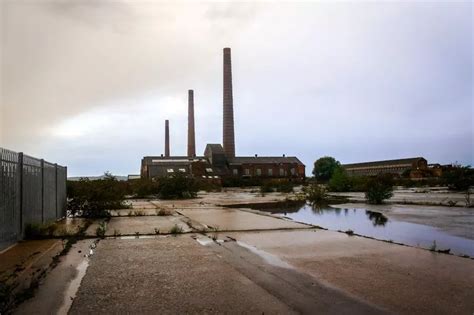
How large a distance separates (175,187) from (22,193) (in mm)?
25763

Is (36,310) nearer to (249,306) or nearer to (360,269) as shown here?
(249,306)

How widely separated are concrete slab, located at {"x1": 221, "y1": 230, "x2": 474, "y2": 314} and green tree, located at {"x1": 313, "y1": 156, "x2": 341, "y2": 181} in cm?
9995

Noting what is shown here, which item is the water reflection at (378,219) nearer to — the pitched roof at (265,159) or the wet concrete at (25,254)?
the wet concrete at (25,254)

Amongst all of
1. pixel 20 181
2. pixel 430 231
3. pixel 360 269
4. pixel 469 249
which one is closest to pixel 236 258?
pixel 360 269

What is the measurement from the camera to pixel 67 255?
28.7 feet

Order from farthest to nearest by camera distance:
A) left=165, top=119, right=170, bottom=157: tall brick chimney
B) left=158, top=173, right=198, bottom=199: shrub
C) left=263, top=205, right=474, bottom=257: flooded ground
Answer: left=165, top=119, right=170, bottom=157: tall brick chimney, left=158, top=173, right=198, bottom=199: shrub, left=263, top=205, right=474, bottom=257: flooded ground

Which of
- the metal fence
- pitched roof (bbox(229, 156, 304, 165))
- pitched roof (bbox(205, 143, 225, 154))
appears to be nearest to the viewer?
the metal fence

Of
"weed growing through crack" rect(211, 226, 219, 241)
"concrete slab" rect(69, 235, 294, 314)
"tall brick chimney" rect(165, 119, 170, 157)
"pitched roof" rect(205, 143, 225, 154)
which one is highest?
"tall brick chimney" rect(165, 119, 170, 157)

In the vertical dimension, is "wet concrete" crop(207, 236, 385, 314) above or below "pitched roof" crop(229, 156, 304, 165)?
below

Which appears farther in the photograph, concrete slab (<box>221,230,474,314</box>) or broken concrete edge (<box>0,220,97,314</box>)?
concrete slab (<box>221,230,474,314</box>)

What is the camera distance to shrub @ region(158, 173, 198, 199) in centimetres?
3641

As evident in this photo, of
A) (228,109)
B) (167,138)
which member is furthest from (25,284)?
(167,138)

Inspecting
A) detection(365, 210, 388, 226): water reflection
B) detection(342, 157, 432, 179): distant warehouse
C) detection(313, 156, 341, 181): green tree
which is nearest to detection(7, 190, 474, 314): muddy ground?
detection(365, 210, 388, 226): water reflection

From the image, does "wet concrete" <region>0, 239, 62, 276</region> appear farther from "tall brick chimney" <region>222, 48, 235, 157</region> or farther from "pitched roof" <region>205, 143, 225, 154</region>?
"pitched roof" <region>205, 143, 225, 154</region>
